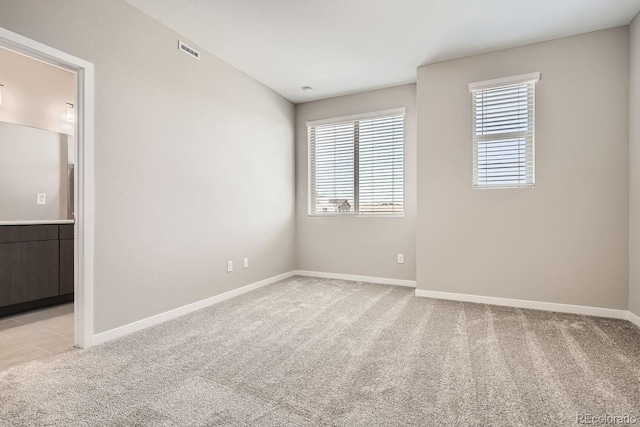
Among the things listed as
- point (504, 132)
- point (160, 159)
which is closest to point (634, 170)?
point (504, 132)

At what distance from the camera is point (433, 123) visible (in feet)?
12.3

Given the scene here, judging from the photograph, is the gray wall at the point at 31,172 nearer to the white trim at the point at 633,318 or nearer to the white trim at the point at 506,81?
the white trim at the point at 506,81

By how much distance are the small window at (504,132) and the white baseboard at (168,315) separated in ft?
9.55

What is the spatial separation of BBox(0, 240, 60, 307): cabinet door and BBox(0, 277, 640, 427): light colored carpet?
148 centimetres

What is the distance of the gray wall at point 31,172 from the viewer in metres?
3.47

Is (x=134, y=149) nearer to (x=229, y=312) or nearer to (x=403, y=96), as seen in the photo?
(x=229, y=312)

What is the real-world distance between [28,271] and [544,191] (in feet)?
17.0

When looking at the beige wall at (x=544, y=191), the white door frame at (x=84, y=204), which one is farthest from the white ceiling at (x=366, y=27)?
the white door frame at (x=84, y=204)

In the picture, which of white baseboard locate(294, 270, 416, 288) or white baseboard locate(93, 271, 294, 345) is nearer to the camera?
white baseboard locate(93, 271, 294, 345)

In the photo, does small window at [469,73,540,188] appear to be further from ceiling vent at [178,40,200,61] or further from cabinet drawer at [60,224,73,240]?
cabinet drawer at [60,224,73,240]

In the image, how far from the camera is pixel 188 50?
125 inches

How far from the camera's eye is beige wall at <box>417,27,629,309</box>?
301 centimetres

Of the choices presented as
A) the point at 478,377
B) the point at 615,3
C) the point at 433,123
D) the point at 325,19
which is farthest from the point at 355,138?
the point at 478,377

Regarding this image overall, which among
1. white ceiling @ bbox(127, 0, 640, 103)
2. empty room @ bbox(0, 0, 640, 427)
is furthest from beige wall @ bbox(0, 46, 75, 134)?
white ceiling @ bbox(127, 0, 640, 103)
